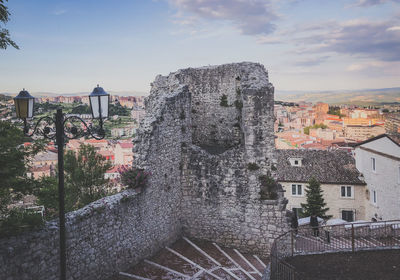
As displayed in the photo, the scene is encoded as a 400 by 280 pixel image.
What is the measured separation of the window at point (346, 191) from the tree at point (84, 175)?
25.7 m

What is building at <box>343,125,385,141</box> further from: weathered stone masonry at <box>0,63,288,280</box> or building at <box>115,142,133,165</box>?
weathered stone masonry at <box>0,63,288,280</box>

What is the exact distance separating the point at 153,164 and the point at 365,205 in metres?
31.5

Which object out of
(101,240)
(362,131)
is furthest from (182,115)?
(362,131)

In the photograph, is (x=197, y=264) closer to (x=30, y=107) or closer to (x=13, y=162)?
(x=13, y=162)

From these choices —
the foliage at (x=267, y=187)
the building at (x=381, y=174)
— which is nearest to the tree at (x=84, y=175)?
the foliage at (x=267, y=187)

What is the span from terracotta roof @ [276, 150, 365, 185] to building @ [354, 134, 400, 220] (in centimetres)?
169

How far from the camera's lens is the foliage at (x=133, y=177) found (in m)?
11.4

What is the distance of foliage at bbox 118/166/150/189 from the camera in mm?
11375

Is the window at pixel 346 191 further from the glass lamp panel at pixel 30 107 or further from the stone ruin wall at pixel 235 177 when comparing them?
the glass lamp panel at pixel 30 107

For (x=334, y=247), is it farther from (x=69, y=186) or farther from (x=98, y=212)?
(x=69, y=186)

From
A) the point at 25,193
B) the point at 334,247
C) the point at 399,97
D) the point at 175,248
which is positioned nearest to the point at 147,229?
the point at 175,248

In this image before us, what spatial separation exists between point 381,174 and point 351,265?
83.6ft

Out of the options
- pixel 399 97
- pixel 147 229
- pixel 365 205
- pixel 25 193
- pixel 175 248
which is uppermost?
pixel 399 97

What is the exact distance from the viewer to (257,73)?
14461 millimetres
